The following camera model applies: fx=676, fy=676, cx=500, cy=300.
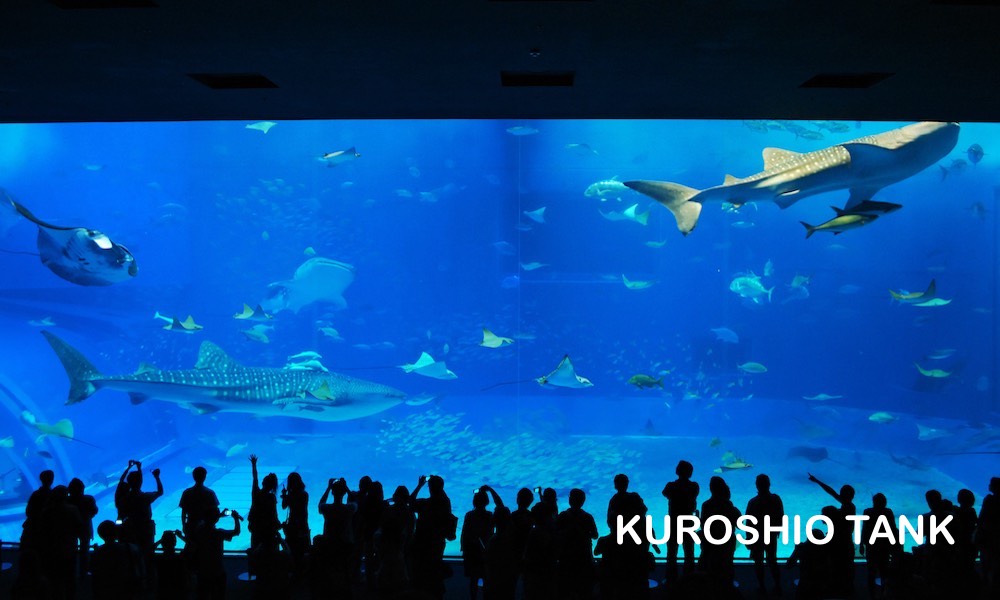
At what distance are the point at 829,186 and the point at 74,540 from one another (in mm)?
6677

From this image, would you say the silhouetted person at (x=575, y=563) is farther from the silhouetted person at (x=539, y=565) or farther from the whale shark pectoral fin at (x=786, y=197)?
the whale shark pectoral fin at (x=786, y=197)

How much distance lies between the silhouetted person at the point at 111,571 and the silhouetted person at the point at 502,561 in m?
1.81

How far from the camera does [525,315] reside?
18672mm

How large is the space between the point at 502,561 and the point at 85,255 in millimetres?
6142

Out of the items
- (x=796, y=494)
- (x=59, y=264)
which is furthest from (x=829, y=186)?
(x=796, y=494)

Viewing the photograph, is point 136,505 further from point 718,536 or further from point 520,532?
point 718,536

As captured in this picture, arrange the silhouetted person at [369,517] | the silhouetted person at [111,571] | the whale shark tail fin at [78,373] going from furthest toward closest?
1. the whale shark tail fin at [78,373]
2. the silhouetted person at [369,517]
3. the silhouetted person at [111,571]

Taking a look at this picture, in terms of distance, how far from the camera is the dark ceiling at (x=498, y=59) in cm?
377

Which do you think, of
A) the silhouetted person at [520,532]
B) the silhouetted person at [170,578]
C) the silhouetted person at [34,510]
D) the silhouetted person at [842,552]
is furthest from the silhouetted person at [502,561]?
the silhouetted person at [34,510]

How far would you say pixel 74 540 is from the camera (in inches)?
149

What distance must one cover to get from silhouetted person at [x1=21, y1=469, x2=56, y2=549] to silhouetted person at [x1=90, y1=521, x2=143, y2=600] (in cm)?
61

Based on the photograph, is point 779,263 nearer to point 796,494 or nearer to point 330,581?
point 796,494

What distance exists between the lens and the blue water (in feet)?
57.7

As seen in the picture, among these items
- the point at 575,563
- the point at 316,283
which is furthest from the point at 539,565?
the point at 316,283
